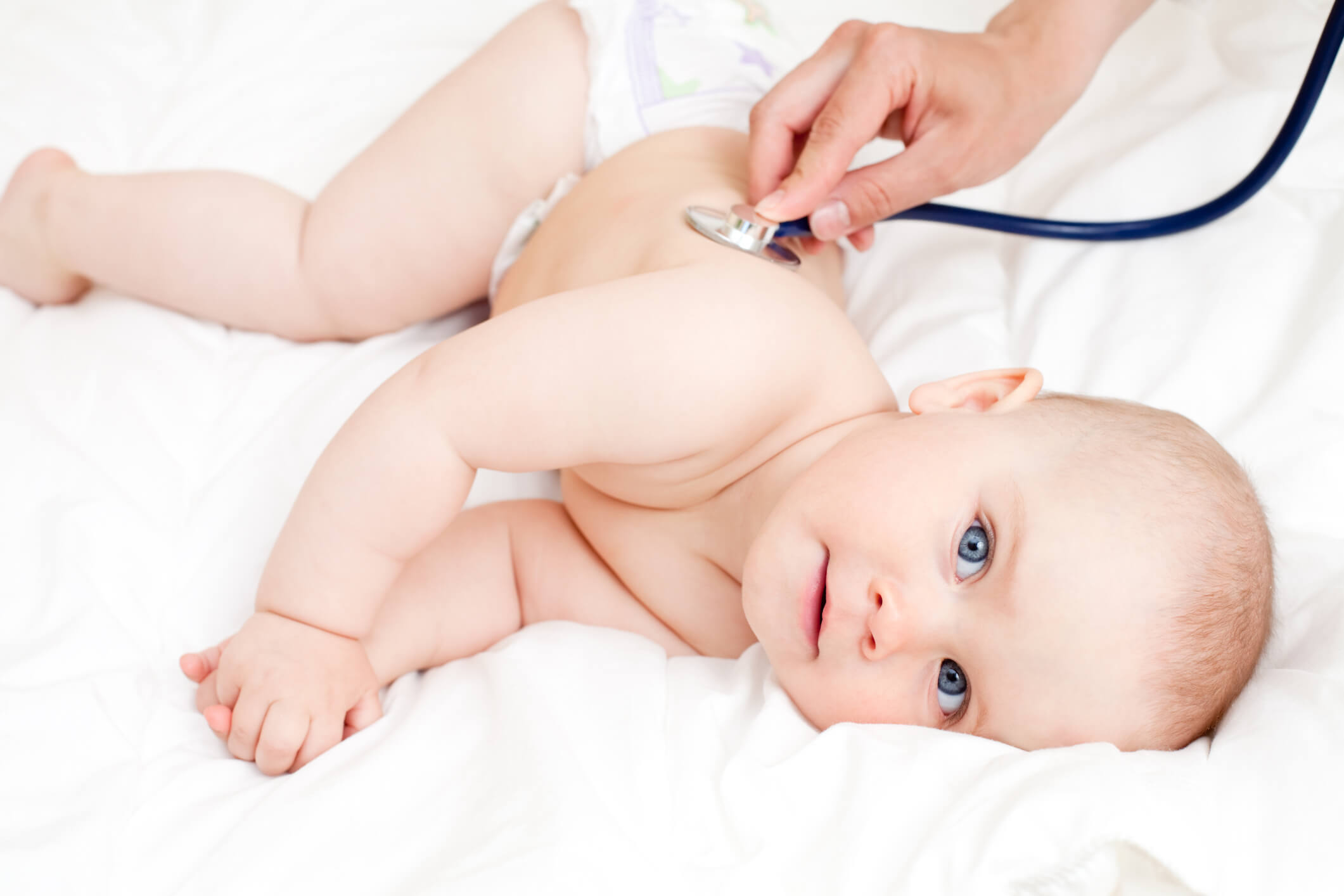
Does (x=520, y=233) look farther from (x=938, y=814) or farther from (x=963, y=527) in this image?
(x=938, y=814)

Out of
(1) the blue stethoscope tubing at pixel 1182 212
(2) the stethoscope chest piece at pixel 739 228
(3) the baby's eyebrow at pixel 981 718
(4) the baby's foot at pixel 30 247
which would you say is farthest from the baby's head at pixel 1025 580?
(4) the baby's foot at pixel 30 247

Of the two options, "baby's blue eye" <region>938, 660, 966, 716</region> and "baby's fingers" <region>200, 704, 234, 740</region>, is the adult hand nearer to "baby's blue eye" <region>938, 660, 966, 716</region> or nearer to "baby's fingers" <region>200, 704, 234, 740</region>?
"baby's blue eye" <region>938, 660, 966, 716</region>

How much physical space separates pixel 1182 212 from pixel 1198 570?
735mm

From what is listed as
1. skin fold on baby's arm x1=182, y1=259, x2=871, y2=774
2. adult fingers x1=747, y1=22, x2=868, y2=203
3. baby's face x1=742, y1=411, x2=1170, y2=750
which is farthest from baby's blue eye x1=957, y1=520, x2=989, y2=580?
adult fingers x1=747, y1=22, x2=868, y2=203

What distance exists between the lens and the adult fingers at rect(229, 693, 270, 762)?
3.08ft

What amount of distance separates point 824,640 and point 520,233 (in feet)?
2.62

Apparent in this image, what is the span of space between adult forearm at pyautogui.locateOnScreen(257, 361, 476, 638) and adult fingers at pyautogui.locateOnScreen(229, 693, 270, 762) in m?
0.09

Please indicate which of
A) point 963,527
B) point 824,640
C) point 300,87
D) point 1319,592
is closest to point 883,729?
point 824,640

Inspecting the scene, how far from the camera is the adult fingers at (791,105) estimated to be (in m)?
1.25

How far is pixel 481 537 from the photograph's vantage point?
48.6 inches

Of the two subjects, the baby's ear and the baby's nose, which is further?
the baby's ear

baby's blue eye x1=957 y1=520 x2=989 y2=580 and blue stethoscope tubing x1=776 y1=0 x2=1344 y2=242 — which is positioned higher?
blue stethoscope tubing x1=776 y1=0 x2=1344 y2=242

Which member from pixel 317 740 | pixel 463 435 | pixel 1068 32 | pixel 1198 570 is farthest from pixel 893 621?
pixel 1068 32

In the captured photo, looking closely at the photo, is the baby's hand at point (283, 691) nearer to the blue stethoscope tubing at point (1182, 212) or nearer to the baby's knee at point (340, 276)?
the baby's knee at point (340, 276)
